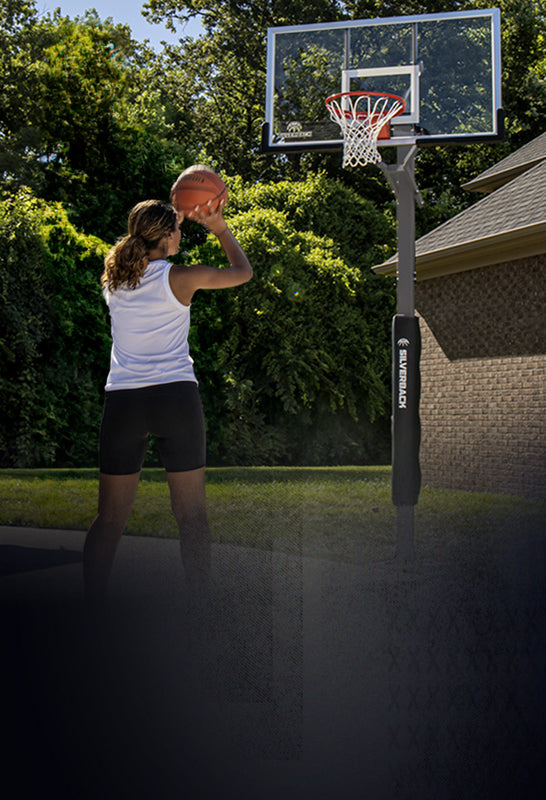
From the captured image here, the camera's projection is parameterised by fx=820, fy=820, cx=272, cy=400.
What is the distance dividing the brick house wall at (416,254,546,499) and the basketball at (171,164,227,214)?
8940mm

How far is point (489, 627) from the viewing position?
15.0 ft

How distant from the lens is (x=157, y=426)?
13.8ft

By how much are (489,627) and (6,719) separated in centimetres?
264

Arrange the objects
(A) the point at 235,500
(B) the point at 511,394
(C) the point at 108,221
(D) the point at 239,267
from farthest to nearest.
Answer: (C) the point at 108,221 → (B) the point at 511,394 → (A) the point at 235,500 → (D) the point at 239,267

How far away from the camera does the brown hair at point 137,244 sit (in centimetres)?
430

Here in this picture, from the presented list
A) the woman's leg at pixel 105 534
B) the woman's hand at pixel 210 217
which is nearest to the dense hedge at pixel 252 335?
the woman's hand at pixel 210 217

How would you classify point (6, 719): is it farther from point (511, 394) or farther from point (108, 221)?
point (108, 221)

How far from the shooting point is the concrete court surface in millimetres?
2695

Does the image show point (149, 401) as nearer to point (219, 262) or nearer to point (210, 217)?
point (210, 217)

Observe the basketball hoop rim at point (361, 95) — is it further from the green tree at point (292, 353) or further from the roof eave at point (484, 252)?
the green tree at point (292, 353)

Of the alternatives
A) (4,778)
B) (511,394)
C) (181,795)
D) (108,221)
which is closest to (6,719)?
(4,778)

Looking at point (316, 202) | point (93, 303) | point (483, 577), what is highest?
point (316, 202)

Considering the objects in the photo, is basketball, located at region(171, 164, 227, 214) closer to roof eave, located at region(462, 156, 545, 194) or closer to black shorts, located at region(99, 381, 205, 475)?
black shorts, located at region(99, 381, 205, 475)

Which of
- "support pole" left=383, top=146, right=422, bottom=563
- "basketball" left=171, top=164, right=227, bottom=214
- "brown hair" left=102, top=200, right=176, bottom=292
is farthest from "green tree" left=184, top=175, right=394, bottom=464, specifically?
"brown hair" left=102, top=200, right=176, bottom=292
